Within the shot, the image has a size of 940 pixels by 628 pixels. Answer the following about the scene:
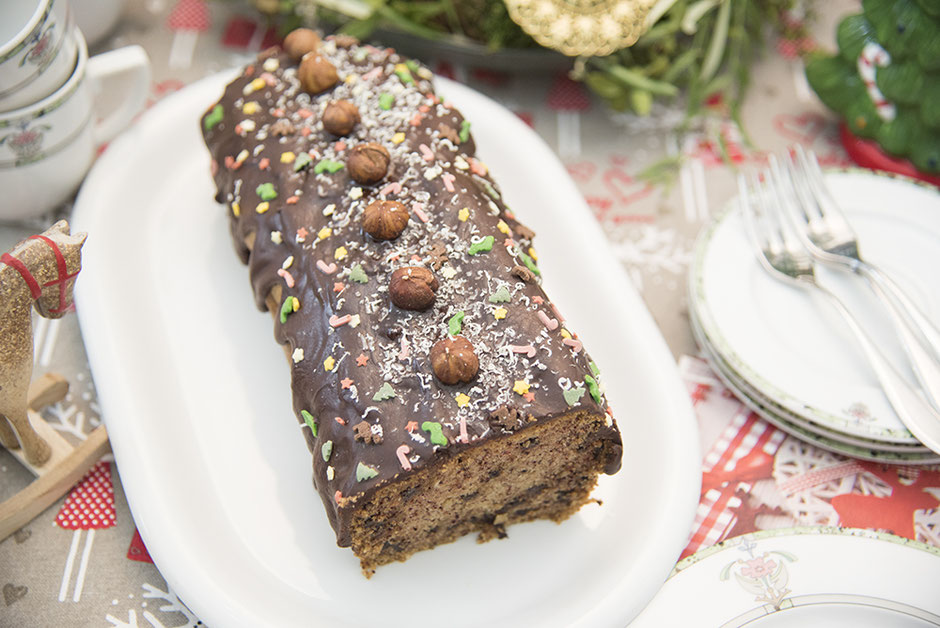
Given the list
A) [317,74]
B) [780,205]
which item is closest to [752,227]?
[780,205]

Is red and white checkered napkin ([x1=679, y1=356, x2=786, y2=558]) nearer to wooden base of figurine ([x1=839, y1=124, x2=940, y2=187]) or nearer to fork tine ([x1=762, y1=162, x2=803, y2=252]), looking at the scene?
fork tine ([x1=762, y1=162, x2=803, y2=252])

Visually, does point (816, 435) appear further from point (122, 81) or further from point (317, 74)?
point (122, 81)

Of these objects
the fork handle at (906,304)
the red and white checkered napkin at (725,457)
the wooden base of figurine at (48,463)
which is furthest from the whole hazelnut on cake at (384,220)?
the fork handle at (906,304)

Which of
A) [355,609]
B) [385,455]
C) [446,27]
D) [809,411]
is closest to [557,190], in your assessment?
[446,27]

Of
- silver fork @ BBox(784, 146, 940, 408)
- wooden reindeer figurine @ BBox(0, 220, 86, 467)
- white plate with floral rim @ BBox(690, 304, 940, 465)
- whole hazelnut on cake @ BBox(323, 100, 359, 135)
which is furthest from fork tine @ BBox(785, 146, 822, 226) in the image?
wooden reindeer figurine @ BBox(0, 220, 86, 467)

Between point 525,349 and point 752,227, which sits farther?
point 752,227
